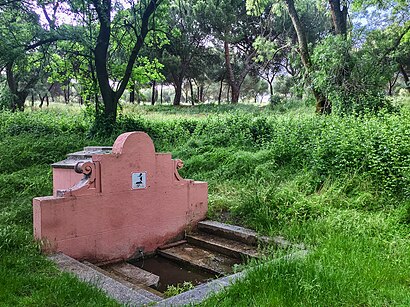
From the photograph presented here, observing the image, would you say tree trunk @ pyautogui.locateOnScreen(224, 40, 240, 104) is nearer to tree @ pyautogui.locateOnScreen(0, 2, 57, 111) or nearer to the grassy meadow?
the grassy meadow

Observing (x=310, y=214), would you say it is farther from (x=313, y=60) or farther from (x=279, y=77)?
(x=279, y=77)

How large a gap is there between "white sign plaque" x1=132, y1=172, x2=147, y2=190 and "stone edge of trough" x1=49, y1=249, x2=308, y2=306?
4.76 feet

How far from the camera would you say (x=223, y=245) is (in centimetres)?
516

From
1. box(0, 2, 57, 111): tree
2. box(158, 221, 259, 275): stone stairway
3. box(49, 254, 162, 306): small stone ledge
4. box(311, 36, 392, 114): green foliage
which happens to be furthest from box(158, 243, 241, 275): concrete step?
box(0, 2, 57, 111): tree

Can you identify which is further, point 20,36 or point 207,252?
point 20,36

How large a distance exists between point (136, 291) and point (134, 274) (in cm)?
118

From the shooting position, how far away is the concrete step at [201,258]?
4.61m

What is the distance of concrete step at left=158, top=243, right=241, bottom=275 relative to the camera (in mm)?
4613

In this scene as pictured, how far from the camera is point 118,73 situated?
523 inches

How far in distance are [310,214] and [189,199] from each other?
1.84 meters

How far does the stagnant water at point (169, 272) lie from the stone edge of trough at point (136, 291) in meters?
0.89

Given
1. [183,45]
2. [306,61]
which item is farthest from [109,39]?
[183,45]

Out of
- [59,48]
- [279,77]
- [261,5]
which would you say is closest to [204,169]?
[59,48]

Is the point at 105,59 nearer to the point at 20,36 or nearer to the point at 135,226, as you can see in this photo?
the point at 20,36
